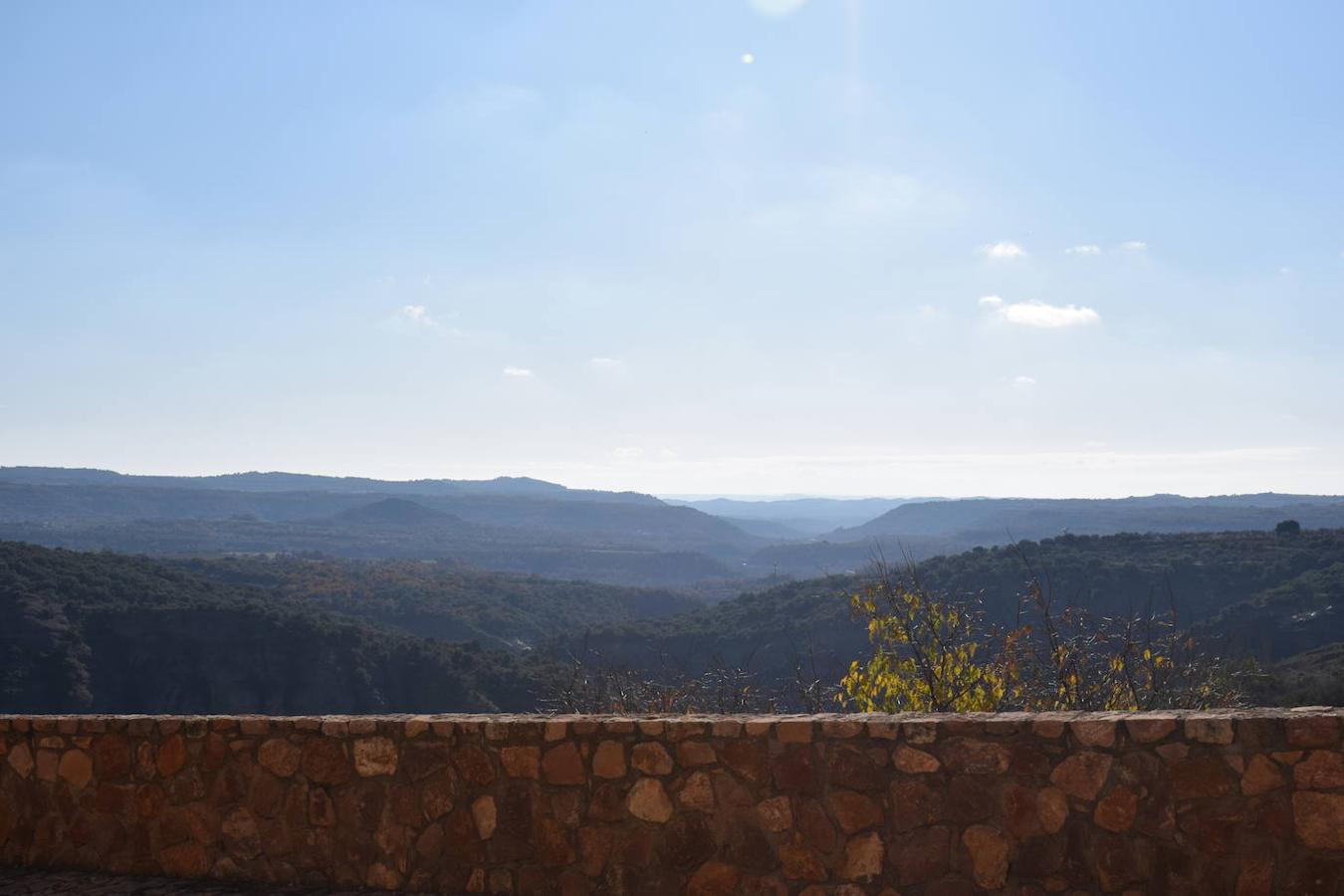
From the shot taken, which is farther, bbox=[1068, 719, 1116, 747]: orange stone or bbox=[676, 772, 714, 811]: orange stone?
bbox=[676, 772, 714, 811]: orange stone

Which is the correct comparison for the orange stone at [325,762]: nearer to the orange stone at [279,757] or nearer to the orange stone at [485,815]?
the orange stone at [279,757]

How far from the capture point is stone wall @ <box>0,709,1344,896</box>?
146 inches

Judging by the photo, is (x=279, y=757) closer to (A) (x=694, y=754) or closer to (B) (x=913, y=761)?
(A) (x=694, y=754)

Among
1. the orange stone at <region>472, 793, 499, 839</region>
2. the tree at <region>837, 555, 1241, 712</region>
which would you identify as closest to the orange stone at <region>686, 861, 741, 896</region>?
the orange stone at <region>472, 793, 499, 839</region>

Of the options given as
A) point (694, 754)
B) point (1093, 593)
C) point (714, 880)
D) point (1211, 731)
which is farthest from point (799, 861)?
point (1093, 593)

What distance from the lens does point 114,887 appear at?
4863mm

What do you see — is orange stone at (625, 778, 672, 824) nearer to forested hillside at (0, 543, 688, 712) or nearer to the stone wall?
the stone wall

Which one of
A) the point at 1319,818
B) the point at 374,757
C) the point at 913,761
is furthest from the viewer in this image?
the point at 374,757

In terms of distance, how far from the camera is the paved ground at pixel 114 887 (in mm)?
4688

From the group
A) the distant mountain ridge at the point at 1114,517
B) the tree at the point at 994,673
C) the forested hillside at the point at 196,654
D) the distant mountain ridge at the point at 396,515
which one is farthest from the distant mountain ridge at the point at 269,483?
the tree at the point at 994,673

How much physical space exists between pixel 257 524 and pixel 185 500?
27113 millimetres

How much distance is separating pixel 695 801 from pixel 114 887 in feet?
8.78

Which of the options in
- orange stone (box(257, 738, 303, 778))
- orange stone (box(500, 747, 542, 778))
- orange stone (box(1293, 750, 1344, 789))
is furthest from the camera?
orange stone (box(257, 738, 303, 778))

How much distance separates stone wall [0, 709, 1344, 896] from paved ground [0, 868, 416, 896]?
8cm
